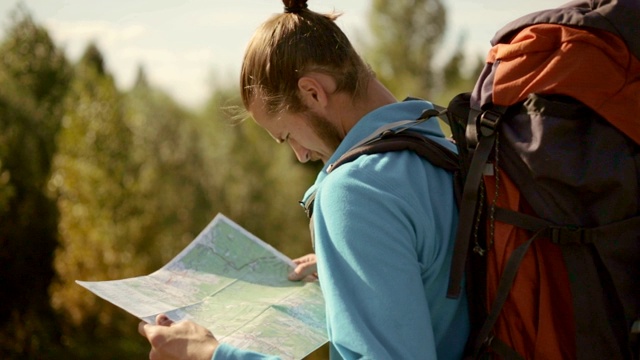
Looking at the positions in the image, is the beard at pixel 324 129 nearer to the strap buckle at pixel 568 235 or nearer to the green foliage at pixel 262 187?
the strap buckle at pixel 568 235

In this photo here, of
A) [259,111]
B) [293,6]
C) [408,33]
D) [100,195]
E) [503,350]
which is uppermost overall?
[293,6]

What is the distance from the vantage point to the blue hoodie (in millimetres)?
1284

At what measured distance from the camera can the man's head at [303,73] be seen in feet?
5.32

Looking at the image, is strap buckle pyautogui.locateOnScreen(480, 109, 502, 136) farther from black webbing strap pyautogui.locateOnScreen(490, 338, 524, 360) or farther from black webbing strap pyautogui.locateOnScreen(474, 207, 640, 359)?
black webbing strap pyautogui.locateOnScreen(490, 338, 524, 360)

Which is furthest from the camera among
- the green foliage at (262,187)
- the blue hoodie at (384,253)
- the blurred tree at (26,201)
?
the green foliage at (262,187)

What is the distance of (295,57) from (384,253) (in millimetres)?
533

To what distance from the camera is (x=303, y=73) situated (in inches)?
63.7

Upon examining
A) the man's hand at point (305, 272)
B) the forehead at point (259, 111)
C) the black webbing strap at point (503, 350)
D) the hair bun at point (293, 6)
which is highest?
the hair bun at point (293, 6)

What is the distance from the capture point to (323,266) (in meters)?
1.34

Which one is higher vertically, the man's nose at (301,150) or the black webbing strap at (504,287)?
the man's nose at (301,150)

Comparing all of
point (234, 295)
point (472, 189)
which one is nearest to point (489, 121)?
point (472, 189)

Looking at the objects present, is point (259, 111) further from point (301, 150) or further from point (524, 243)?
point (524, 243)

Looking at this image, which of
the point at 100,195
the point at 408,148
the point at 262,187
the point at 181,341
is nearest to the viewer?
the point at 408,148

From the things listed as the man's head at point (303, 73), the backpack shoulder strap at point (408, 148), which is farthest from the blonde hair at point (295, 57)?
the backpack shoulder strap at point (408, 148)
